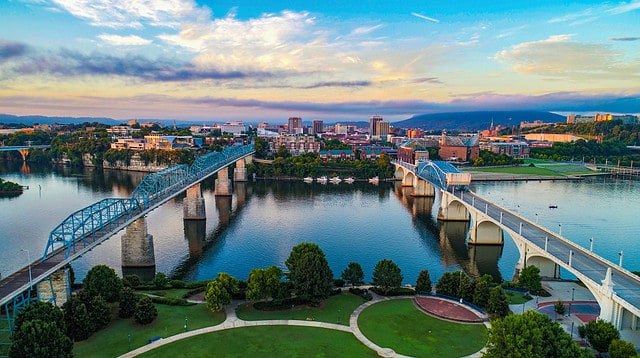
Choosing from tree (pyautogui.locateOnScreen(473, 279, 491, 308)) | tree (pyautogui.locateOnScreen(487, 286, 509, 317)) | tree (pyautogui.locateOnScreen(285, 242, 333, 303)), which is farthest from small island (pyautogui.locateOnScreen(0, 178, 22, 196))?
tree (pyautogui.locateOnScreen(487, 286, 509, 317))

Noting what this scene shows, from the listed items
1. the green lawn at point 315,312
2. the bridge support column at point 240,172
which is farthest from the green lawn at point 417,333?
the bridge support column at point 240,172

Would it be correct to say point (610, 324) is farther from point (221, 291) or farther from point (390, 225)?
point (390, 225)

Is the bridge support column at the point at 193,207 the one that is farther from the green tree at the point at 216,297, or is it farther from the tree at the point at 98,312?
the tree at the point at 98,312

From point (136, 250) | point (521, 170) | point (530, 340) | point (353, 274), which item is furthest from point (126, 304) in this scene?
point (521, 170)

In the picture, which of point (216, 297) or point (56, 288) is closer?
point (56, 288)

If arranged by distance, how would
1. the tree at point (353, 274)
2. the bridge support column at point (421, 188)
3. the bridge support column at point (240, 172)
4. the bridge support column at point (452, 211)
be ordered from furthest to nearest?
the bridge support column at point (240, 172)
the bridge support column at point (421, 188)
the bridge support column at point (452, 211)
the tree at point (353, 274)

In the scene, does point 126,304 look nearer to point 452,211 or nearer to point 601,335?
point 601,335
